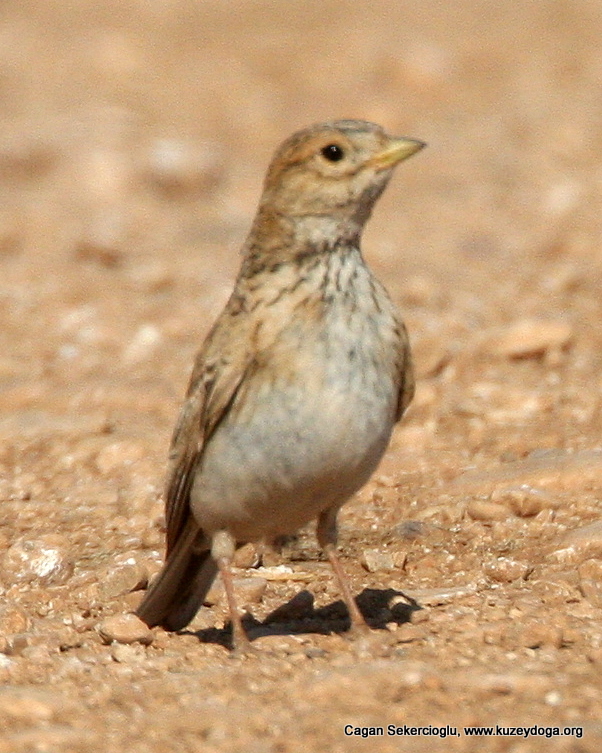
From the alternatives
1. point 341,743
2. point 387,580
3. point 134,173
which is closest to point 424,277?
point 134,173

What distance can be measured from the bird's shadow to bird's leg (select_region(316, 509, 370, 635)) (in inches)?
5.0

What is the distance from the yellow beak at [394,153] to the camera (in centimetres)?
562

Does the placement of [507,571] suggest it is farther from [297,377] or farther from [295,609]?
[297,377]

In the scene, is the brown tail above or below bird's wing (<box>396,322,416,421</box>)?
below

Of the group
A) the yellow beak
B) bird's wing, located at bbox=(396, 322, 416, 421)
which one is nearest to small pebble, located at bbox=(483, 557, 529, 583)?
bird's wing, located at bbox=(396, 322, 416, 421)

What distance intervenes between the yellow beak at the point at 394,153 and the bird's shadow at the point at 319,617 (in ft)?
5.55

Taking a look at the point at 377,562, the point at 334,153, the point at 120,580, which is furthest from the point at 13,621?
the point at 334,153

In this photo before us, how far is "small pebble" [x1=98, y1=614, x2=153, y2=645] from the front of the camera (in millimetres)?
5555

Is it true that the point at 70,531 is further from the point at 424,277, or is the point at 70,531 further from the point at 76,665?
the point at 424,277

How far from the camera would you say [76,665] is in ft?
17.3

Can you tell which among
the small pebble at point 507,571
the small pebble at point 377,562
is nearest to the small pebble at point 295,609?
the small pebble at point 377,562

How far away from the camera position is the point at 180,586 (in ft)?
19.7

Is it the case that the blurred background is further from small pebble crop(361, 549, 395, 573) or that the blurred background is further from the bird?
the bird

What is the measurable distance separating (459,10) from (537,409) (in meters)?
11.7
